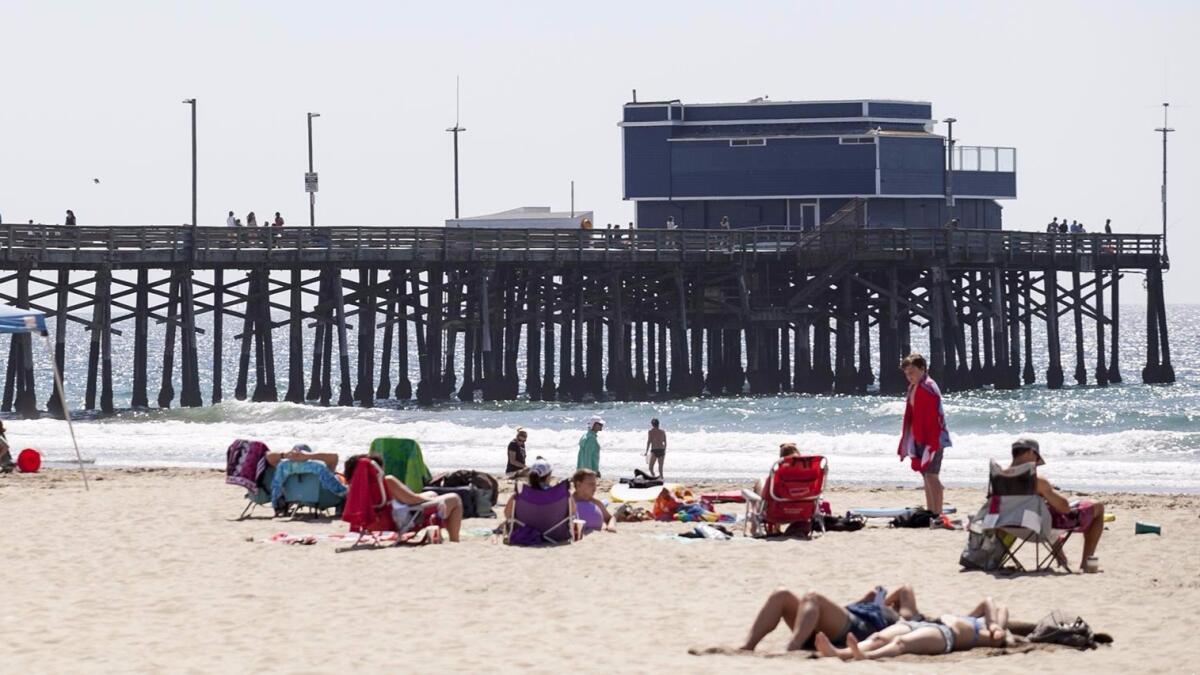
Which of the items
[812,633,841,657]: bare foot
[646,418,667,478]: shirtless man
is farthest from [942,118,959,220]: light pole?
[812,633,841,657]: bare foot

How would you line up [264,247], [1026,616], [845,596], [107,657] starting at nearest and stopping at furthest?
[107,657], [1026,616], [845,596], [264,247]

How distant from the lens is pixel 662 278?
38.7 meters

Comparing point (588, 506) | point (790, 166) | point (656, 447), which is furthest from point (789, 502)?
point (790, 166)

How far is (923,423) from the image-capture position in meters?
14.3

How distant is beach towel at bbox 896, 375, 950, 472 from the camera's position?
14.2 meters

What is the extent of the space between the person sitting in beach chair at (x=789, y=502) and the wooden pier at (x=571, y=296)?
19.7 meters

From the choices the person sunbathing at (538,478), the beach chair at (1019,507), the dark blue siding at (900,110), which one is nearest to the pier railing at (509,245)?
the dark blue siding at (900,110)

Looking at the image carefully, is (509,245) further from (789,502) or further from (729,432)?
(789,502)

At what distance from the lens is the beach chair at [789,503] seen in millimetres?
14070

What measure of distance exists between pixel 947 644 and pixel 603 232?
2779 centimetres

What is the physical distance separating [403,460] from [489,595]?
13.9 feet

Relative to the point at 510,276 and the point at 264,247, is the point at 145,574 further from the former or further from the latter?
the point at 510,276

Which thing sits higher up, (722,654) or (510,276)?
(510,276)

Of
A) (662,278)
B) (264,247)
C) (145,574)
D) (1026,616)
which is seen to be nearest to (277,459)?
(145,574)
